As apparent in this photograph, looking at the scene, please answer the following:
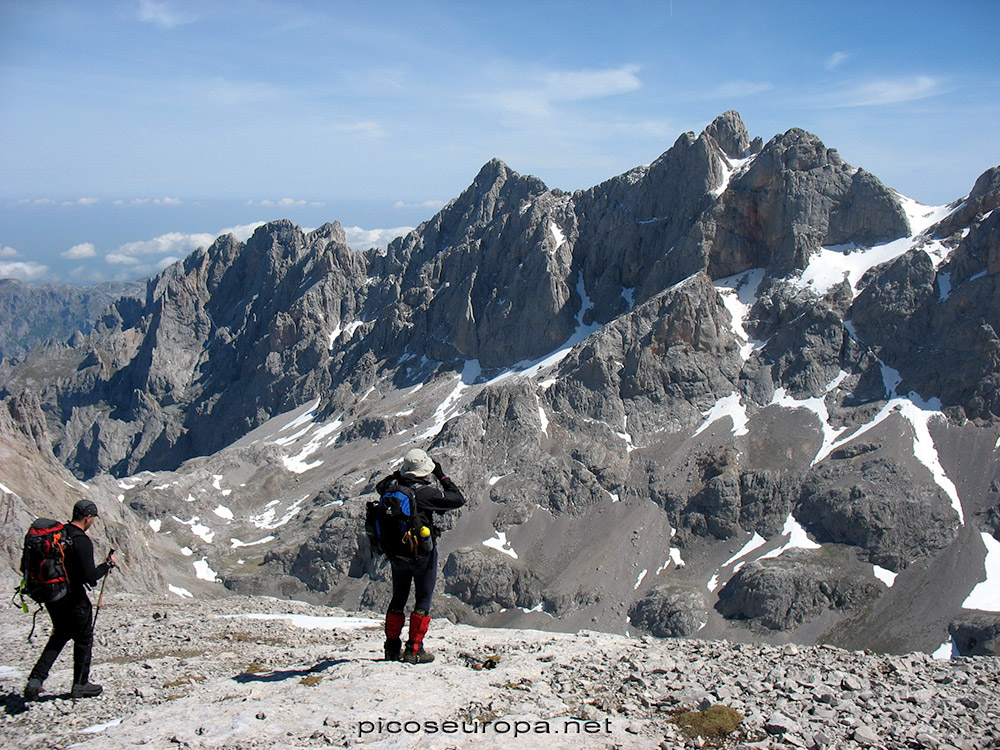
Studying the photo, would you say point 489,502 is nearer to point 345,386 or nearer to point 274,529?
point 274,529

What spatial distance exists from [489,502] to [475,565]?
15.6 meters

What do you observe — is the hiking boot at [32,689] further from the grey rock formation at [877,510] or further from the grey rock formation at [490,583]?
the grey rock formation at [877,510]

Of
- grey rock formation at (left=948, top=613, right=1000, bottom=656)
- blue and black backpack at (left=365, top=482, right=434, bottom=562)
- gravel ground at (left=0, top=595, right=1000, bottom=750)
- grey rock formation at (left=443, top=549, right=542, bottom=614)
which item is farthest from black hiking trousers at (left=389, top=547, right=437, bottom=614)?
grey rock formation at (left=443, top=549, right=542, bottom=614)

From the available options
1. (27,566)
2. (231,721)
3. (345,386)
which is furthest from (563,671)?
(345,386)

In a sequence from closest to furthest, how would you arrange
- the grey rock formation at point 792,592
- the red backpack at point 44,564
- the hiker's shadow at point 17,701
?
the hiker's shadow at point 17,701 < the red backpack at point 44,564 < the grey rock formation at point 792,592

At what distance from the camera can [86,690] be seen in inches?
576

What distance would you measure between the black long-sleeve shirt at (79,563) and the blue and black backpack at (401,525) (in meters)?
5.39

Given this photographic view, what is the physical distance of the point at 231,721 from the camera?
12375 millimetres

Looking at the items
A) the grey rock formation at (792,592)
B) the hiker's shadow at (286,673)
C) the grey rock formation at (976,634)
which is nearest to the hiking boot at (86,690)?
the hiker's shadow at (286,673)

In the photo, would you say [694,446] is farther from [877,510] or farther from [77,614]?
[77,614]

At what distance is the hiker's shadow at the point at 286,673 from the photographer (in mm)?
15695

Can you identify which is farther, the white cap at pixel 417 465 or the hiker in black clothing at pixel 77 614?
the white cap at pixel 417 465

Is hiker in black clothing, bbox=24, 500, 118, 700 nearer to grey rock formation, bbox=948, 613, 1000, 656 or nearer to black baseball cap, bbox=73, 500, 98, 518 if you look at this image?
black baseball cap, bbox=73, 500, 98, 518

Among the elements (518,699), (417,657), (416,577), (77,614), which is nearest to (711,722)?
(518,699)
